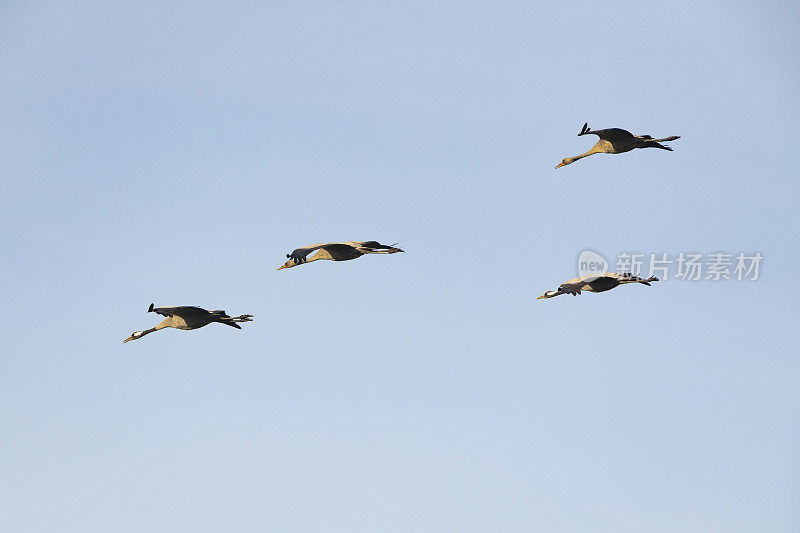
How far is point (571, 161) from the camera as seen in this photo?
4506 cm

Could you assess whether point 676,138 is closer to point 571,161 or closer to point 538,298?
point 571,161

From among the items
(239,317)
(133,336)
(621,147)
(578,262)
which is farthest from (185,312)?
(621,147)

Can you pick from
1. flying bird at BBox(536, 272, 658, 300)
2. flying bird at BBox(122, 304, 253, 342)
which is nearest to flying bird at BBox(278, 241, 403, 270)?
flying bird at BBox(122, 304, 253, 342)

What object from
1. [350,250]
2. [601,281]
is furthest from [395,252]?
[601,281]

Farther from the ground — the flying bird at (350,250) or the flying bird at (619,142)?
the flying bird at (619,142)

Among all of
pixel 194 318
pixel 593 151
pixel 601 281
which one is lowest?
pixel 194 318

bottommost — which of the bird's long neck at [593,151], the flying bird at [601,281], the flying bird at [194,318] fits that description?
the flying bird at [194,318]

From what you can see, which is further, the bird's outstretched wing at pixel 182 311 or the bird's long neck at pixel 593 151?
the bird's long neck at pixel 593 151

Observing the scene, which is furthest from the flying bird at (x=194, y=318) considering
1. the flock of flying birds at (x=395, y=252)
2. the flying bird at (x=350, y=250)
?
the flying bird at (x=350, y=250)

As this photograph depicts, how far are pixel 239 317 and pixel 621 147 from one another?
16.2m

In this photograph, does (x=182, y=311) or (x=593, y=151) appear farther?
(x=593, y=151)

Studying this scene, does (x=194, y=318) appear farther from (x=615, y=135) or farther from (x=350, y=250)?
(x=615, y=135)

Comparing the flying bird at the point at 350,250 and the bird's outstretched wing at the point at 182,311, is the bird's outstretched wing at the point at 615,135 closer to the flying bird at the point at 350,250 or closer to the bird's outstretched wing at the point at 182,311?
the flying bird at the point at 350,250

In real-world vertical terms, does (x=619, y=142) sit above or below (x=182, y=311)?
above
